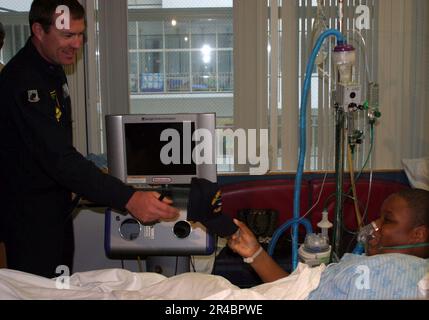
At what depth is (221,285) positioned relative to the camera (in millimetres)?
1411

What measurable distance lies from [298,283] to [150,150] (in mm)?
1114

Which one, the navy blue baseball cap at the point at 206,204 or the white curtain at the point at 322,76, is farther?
the white curtain at the point at 322,76

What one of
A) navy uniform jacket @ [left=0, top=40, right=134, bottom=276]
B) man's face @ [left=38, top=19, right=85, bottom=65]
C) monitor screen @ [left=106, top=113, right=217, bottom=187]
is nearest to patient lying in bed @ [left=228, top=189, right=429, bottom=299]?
navy uniform jacket @ [left=0, top=40, right=134, bottom=276]

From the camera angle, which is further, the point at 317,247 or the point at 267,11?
the point at 267,11

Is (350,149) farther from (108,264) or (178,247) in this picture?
(108,264)

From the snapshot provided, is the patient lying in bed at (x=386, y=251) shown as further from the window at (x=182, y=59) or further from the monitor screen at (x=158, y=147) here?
the window at (x=182, y=59)

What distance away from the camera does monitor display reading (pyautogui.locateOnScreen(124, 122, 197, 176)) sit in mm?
2232

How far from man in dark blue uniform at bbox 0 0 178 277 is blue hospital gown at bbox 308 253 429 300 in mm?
617

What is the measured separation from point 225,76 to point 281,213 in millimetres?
1001

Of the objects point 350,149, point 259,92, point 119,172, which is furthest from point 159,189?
point 259,92

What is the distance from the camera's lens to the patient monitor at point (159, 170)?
2.16 metres

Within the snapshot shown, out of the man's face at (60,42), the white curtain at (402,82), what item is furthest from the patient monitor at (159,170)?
the white curtain at (402,82)

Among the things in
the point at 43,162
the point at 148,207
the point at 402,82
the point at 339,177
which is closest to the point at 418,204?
the point at 339,177

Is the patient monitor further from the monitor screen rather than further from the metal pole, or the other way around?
the metal pole
